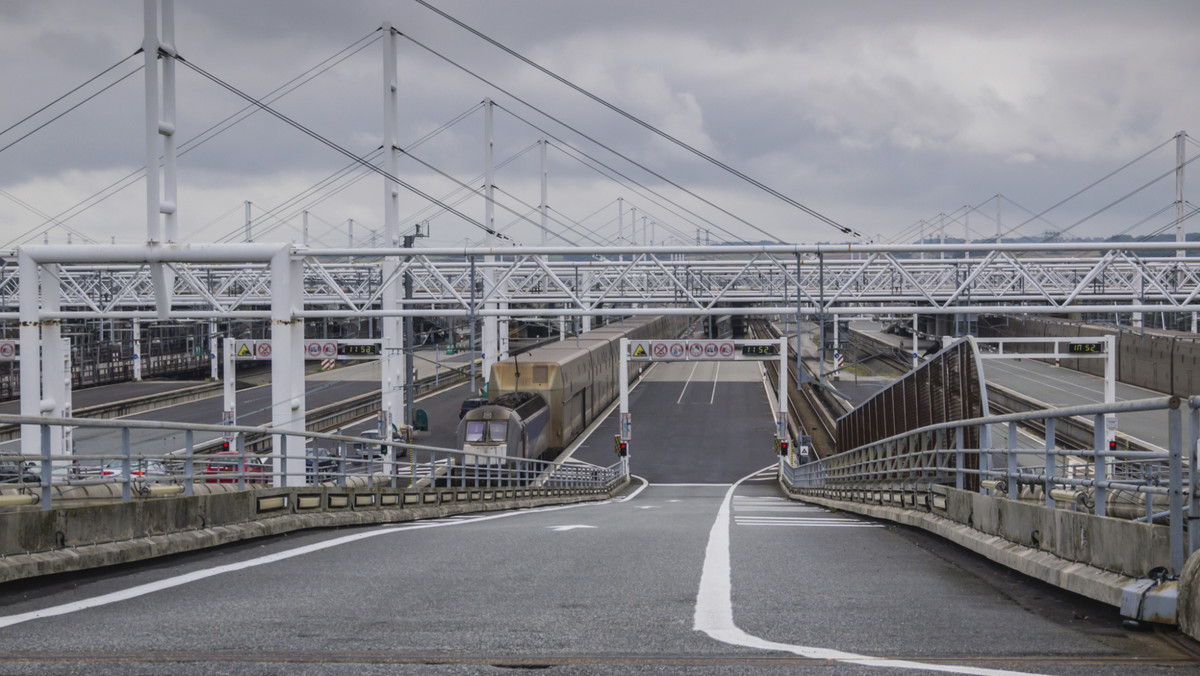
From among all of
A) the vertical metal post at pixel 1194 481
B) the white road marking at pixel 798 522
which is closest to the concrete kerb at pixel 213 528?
the white road marking at pixel 798 522

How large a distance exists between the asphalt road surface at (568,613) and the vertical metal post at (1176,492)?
456mm

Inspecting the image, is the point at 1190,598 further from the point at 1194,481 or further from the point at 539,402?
the point at 539,402

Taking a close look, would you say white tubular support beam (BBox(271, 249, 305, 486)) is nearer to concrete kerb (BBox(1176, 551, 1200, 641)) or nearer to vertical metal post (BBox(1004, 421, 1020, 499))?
vertical metal post (BBox(1004, 421, 1020, 499))

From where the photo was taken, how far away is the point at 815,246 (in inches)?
1007

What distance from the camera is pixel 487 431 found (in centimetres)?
3297

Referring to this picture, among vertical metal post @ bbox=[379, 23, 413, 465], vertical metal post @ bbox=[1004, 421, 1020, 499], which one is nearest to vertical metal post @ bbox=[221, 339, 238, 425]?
vertical metal post @ bbox=[379, 23, 413, 465]

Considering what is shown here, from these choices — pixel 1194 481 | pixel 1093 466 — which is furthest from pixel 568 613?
pixel 1093 466

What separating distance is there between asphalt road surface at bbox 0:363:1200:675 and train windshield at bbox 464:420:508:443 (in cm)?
2273

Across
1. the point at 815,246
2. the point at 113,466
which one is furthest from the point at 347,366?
the point at 815,246

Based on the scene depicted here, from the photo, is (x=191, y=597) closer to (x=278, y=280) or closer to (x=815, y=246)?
(x=278, y=280)

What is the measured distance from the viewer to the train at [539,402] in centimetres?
3312

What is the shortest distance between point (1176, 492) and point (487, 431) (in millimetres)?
28543

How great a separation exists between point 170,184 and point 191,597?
15.1 meters

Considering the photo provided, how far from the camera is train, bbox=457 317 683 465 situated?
109 feet
